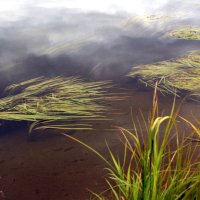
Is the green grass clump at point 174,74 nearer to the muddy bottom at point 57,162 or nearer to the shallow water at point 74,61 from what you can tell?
the shallow water at point 74,61

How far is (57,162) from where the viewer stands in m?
2.47

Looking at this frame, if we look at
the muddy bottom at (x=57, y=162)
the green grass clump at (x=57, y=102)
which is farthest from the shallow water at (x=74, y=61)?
the green grass clump at (x=57, y=102)

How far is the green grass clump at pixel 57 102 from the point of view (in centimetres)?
301

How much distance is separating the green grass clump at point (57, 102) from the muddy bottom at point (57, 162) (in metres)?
0.14

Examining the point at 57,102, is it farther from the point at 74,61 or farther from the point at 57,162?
the point at 74,61

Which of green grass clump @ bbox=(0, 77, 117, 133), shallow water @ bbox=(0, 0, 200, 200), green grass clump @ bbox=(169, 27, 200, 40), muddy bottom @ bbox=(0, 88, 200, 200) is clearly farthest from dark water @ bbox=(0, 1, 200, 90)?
muddy bottom @ bbox=(0, 88, 200, 200)

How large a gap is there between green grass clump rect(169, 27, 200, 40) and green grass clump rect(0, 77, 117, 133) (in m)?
2.30

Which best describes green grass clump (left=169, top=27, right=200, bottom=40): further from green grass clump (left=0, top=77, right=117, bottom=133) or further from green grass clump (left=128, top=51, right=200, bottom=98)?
green grass clump (left=0, top=77, right=117, bottom=133)

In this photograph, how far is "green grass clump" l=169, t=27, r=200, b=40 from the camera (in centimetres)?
560

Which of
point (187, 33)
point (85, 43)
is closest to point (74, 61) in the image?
point (85, 43)

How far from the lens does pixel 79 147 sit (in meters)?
2.64

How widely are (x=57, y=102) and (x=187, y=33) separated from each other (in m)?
3.32

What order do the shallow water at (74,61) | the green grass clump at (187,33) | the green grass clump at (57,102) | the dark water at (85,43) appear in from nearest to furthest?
the shallow water at (74,61)
the green grass clump at (57,102)
the dark water at (85,43)
the green grass clump at (187,33)

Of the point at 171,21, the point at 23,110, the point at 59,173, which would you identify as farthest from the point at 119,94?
the point at 171,21
